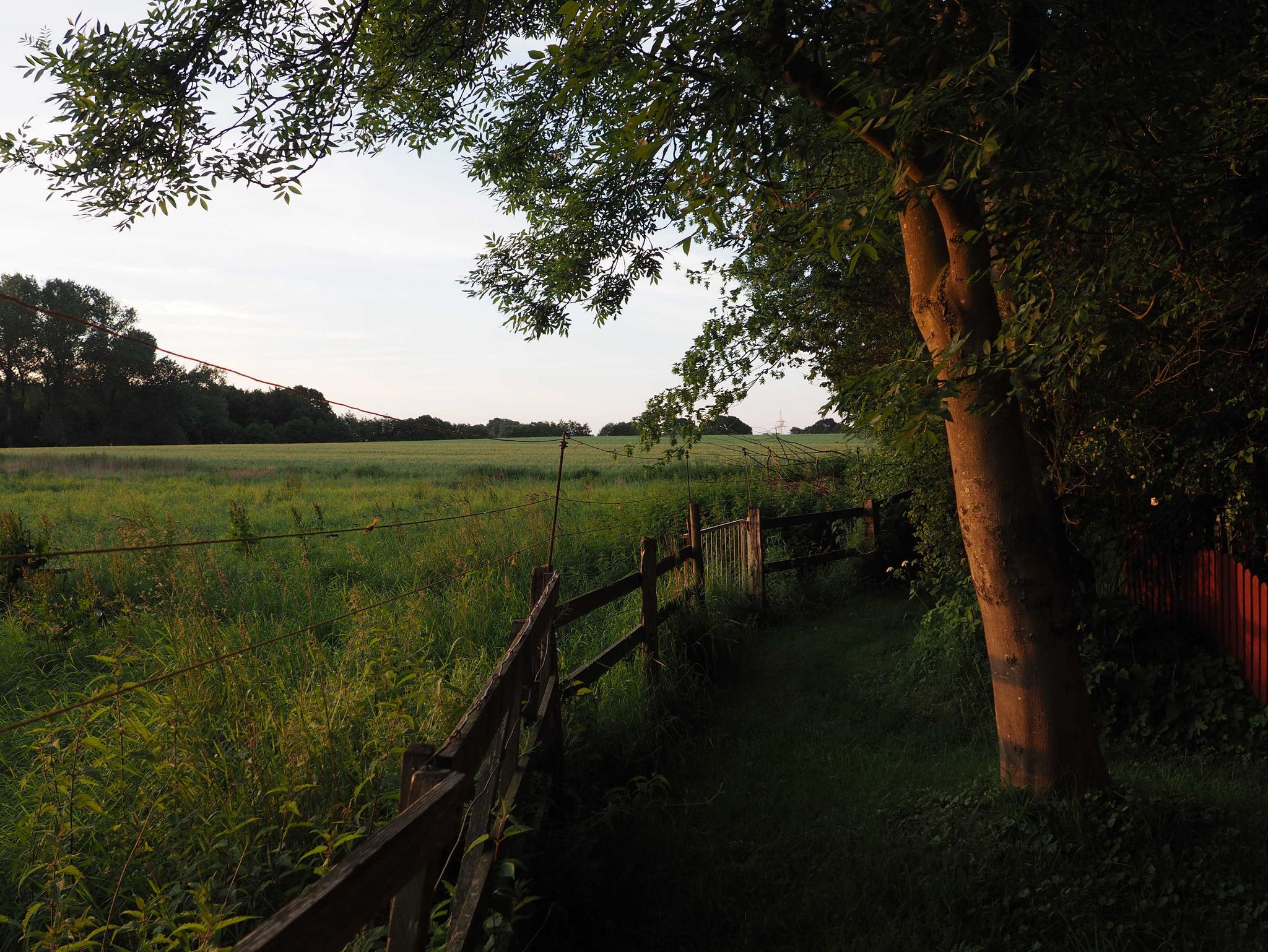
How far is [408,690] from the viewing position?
16.9ft

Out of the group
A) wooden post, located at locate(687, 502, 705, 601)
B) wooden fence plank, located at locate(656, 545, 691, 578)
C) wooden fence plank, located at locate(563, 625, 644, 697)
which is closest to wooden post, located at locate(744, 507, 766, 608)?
wooden post, located at locate(687, 502, 705, 601)

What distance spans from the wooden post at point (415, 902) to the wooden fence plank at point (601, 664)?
2769 mm

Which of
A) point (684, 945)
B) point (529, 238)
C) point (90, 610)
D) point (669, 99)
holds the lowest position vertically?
point (684, 945)

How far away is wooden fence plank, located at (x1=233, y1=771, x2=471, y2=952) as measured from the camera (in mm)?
1425

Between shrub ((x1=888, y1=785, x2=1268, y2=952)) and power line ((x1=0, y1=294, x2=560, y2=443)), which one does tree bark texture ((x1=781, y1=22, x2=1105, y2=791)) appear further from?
power line ((x1=0, y1=294, x2=560, y2=443))

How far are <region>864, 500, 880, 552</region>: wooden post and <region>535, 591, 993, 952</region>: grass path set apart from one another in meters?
5.55

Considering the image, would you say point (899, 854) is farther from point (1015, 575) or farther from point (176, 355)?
point (176, 355)

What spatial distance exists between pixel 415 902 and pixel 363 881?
1.41ft

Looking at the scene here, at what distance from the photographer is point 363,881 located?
1677 millimetres

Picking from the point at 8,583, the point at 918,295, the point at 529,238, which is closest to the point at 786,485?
the point at 529,238

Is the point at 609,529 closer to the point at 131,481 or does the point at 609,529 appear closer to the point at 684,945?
the point at 684,945

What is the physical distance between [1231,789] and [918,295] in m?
3.67

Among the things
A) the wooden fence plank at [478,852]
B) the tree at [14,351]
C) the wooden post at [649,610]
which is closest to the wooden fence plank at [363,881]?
the wooden fence plank at [478,852]

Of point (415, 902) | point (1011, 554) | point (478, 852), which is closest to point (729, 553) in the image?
point (1011, 554)
